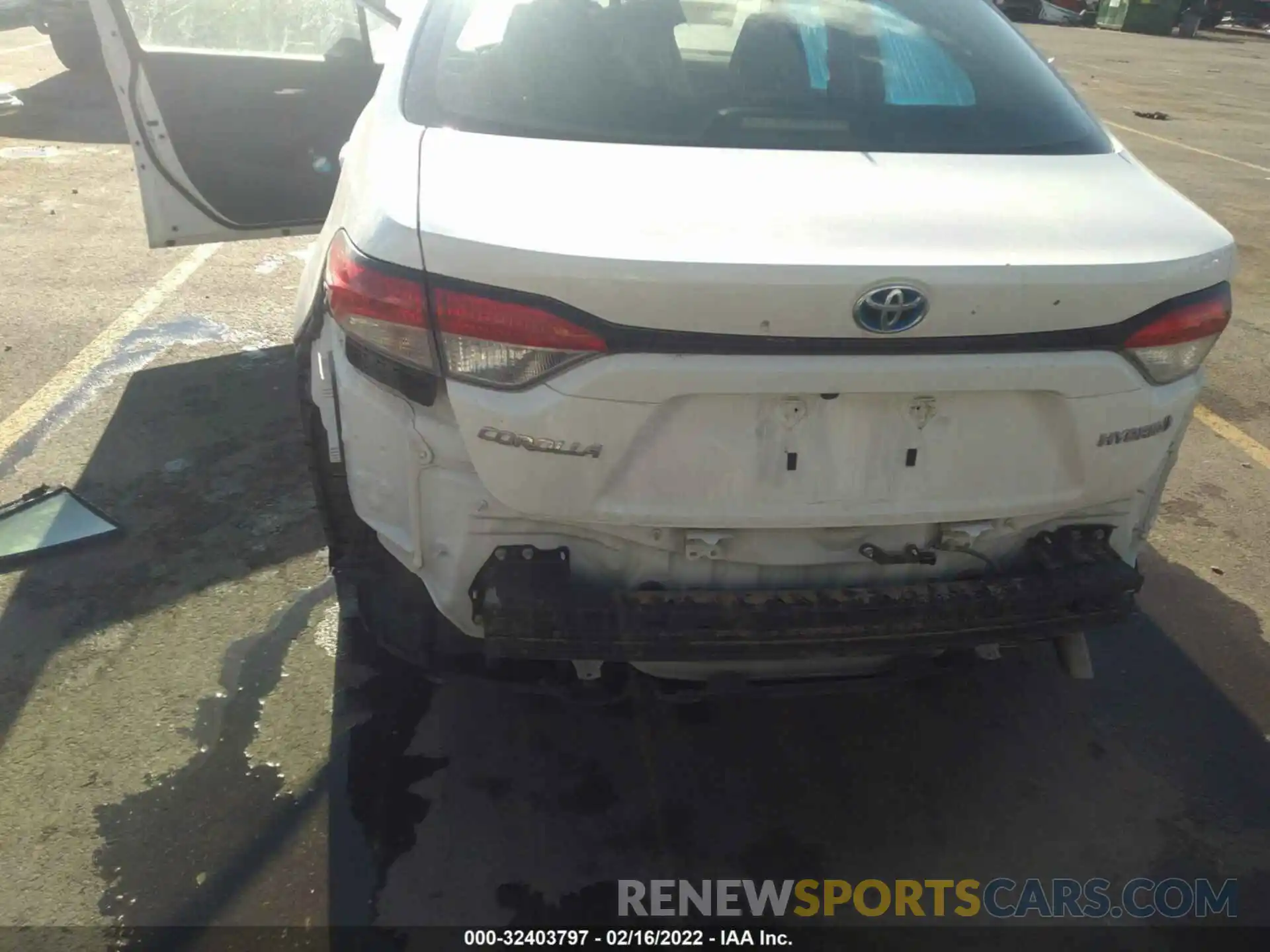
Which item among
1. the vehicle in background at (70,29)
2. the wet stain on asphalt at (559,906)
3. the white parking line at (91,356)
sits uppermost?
the wet stain on asphalt at (559,906)

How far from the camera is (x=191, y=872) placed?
91.2 inches

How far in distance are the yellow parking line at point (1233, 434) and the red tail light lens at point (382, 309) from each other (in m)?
3.78

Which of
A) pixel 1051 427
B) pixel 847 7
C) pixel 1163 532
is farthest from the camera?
pixel 1163 532

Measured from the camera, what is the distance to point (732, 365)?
1912 mm

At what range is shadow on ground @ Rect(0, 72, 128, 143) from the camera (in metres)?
9.39

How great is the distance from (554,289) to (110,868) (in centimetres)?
160

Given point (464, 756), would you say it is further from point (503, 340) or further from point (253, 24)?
point (253, 24)

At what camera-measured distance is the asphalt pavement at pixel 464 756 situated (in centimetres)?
236

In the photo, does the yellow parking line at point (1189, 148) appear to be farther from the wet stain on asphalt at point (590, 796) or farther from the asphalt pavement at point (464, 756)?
the wet stain on asphalt at point (590, 796)

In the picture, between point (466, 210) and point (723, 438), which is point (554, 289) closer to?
point (466, 210)

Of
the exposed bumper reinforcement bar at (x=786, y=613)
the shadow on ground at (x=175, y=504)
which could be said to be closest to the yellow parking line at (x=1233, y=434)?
the exposed bumper reinforcement bar at (x=786, y=613)

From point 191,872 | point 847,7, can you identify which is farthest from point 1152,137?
point 191,872

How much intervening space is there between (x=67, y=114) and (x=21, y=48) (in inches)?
225

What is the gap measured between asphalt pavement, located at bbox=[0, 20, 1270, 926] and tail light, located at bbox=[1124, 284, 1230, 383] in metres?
0.84
